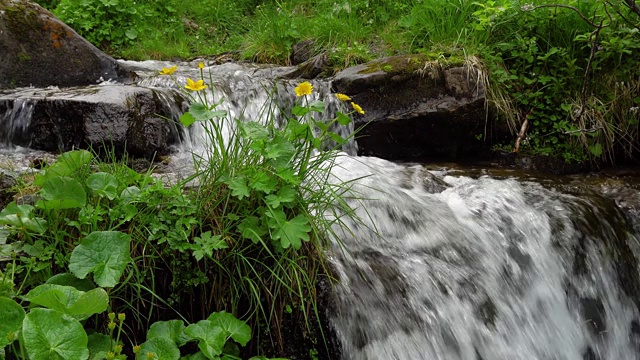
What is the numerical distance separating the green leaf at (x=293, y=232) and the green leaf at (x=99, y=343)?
0.62 m

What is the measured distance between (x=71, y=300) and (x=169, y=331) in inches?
13.5

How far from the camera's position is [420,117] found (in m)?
4.79

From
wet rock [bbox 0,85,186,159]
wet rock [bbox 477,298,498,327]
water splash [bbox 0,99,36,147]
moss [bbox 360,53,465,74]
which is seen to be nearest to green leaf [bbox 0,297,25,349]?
wet rock [bbox 477,298,498,327]

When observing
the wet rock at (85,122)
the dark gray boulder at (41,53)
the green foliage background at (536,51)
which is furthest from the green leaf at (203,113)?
the dark gray boulder at (41,53)

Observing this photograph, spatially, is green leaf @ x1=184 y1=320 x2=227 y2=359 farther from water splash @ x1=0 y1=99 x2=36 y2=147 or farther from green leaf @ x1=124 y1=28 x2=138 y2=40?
green leaf @ x1=124 y1=28 x2=138 y2=40

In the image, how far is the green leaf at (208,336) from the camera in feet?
5.73

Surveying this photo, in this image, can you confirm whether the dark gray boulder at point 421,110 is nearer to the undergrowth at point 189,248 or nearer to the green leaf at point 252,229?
the undergrowth at point 189,248

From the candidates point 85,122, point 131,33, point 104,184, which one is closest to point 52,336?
point 104,184

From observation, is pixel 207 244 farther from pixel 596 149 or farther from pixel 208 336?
pixel 596 149

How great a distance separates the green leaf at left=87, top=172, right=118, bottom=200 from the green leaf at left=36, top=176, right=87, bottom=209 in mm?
84

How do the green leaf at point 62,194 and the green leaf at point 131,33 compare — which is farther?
the green leaf at point 131,33

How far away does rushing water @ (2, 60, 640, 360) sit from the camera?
2297mm

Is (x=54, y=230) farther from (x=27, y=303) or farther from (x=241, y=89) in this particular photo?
(x=241, y=89)

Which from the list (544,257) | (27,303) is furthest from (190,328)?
(544,257)
